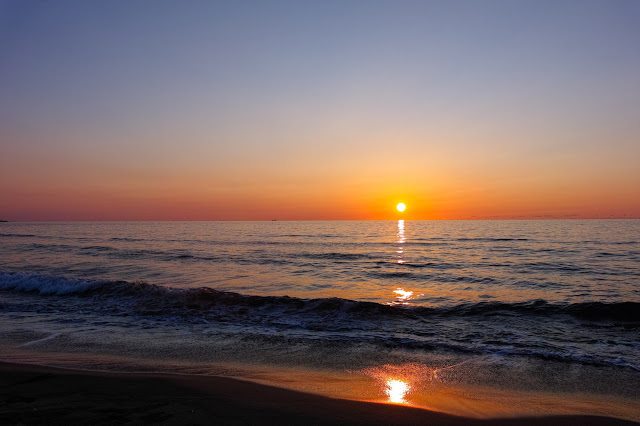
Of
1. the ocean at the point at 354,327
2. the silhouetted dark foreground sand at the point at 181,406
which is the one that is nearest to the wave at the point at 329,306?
the ocean at the point at 354,327

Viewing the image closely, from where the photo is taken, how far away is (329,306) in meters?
14.7

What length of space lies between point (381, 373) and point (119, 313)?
409 inches

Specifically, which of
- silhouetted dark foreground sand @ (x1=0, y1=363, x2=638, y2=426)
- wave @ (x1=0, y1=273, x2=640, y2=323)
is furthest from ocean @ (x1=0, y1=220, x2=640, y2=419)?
silhouetted dark foreground sand @ (x1=0, y1=363, x2=638, y2=426)

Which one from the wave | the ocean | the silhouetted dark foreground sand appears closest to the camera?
the silhouetted dark foreground sand

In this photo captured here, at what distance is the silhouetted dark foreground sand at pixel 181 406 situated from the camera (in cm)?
489

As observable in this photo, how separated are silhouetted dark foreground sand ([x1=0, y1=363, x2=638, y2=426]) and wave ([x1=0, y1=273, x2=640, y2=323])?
776cm

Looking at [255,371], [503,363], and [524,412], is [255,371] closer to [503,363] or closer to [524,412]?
[524,412]

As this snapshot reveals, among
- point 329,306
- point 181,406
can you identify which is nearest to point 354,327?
point 329,306

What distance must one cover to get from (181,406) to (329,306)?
975 cm

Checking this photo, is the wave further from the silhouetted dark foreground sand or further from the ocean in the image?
the silhouetted dark foreground sand

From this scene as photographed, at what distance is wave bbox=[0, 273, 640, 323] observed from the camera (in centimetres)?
1369

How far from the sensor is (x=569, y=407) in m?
5.93

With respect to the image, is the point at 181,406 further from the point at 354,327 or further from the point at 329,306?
the point at 329,306

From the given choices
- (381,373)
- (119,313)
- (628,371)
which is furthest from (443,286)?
(119,313)
